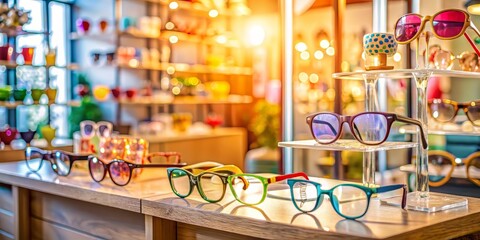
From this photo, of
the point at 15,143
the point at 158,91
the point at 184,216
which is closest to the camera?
Result: the point at 184,216

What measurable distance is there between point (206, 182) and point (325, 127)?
1.40 ft

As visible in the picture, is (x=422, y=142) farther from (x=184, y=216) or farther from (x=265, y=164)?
(x=265, y=164)

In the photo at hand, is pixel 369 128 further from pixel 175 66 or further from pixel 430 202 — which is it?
pixel 175 66

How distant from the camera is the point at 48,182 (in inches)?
95.9

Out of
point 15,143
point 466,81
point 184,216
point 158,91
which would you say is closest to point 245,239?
point 184,216

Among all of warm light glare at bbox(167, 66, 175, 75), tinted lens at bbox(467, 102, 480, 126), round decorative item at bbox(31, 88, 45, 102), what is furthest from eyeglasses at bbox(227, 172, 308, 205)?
warm light glare at bbox(167, 66, 175, 75)

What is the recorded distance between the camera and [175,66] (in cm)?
687

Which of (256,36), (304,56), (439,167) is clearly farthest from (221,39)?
(439,167)

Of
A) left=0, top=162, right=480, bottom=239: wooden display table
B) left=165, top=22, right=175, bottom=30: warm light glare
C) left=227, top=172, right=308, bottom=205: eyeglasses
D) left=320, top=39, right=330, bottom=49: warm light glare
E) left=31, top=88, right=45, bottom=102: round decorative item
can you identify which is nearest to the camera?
left=0, top=162, right=480, bottom=239: wooden display table

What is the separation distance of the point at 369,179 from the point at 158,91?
4.87 metres

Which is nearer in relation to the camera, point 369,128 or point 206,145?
point 369,128

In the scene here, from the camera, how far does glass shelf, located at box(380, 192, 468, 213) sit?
1.69 metres

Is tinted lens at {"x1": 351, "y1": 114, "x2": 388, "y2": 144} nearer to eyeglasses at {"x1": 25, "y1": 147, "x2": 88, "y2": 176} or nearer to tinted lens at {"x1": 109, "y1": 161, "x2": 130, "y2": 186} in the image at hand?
tinted lens at {"x1": 109, "y1": 161, "x2": 130, "y2": 186}

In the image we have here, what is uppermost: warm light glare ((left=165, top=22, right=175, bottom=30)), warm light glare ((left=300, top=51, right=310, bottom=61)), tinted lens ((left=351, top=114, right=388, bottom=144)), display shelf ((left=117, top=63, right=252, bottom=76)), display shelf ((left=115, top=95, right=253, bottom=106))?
warm light glare ((left=165, top=22, right=175, bottom=30))
